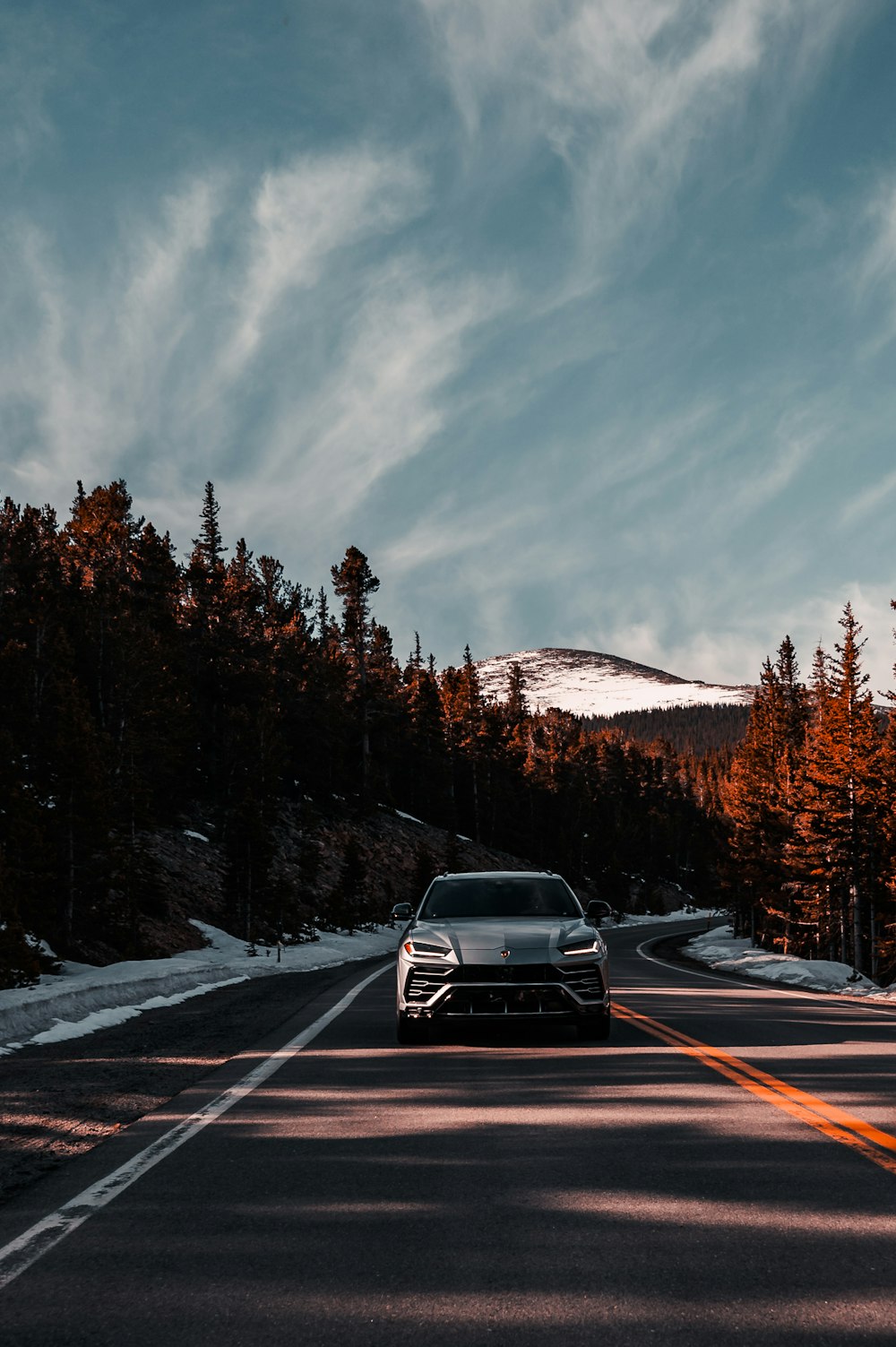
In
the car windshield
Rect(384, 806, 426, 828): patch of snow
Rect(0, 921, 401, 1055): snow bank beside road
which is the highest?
Rect(384, 806, 426, 828): patch of snow

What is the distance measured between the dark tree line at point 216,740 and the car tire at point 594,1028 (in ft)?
45.9

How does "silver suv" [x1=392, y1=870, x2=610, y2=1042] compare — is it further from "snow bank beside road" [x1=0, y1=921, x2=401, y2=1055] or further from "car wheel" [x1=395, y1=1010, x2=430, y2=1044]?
"snow bank beside road" [x1=0, y1=921, x2=401, y2=1055]

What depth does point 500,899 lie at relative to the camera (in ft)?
39.8

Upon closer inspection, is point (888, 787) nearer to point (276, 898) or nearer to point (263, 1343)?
point (276, 898)

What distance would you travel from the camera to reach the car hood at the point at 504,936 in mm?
10367

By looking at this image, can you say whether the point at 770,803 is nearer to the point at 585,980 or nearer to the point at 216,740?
the point at 216,740

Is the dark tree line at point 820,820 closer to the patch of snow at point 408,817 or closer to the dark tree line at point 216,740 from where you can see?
the dark tree line at point 216,740

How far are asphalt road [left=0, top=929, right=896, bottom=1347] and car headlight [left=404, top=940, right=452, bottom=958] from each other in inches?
52.6

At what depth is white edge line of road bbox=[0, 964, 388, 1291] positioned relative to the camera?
4508 mm

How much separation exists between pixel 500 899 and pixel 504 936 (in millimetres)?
1540

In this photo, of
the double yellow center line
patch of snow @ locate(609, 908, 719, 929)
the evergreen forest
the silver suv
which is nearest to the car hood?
the silver suv

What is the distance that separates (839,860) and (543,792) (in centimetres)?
7694

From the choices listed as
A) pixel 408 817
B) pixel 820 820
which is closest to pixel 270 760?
pixel 820 820

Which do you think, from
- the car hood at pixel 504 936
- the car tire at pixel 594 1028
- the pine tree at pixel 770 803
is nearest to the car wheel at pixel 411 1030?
the car hood at pixel 504 936
